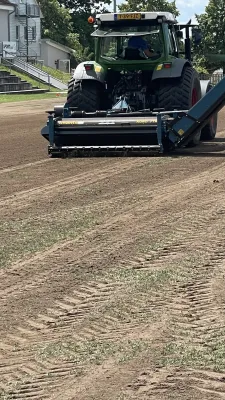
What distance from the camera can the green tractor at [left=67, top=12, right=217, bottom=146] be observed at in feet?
48.9

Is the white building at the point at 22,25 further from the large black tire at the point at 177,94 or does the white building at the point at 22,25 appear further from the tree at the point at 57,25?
the large black tire at the point at 177,94

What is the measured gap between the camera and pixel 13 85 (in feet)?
151

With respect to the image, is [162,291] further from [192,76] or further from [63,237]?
[192,76]

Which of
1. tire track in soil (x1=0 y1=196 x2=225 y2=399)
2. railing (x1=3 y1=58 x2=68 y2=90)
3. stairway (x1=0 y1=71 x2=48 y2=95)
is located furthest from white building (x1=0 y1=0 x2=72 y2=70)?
tire track in soil (x1=0 y1=196 x2=225 y2=399)

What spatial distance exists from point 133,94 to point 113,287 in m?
9.37

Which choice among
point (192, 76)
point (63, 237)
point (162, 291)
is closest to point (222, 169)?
point (192, 76)

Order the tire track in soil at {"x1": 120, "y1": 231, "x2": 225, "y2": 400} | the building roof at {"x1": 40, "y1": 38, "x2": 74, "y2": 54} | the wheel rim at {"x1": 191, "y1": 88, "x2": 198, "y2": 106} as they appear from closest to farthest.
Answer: the tire track in soil at {"x1": 120, "y1": 231, "x2": 225, "y2": 400} < the wheel rim at {"x1": 191, "y1": 88, "x2": 198, "y2": 106} < the building roof at {"x1": 40, "y1": 38, "x2": 74, "y2": 54}

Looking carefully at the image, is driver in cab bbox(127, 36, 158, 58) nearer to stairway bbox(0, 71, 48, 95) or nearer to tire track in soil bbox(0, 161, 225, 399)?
tire track in soil bbox(0, 161, 225, 399)

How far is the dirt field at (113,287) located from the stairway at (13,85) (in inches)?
1351

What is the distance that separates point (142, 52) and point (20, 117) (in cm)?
1213

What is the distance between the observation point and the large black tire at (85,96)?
15.2 meters

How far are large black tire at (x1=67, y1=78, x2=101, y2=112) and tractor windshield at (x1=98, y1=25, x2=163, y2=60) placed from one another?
2.43 feet

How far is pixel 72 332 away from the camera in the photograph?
17.1ft

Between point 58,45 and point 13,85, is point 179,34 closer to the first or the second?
point 13,85
